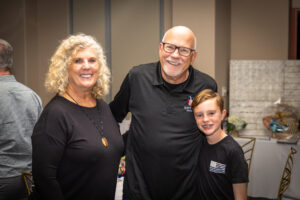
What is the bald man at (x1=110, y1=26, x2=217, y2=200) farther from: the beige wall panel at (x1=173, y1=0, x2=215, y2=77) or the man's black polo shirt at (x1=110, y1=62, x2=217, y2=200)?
the beige wall panel at (x1=173, y1=0, x2=215, y2=77)

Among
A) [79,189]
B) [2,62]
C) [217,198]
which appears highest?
[2,62]

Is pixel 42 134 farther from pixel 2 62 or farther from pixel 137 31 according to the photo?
pixel 137 31

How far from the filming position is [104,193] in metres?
1.51

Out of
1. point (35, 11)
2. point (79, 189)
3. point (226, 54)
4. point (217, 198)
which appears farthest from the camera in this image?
point (35, 11)

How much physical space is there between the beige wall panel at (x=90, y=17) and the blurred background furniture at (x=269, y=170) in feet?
8.93

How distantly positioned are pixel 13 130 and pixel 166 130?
1033 millimetres

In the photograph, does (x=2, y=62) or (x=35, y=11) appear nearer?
(x=2, y=62)

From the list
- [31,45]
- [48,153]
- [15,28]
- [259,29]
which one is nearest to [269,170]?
[259,29]

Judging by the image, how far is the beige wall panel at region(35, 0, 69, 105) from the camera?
496cm

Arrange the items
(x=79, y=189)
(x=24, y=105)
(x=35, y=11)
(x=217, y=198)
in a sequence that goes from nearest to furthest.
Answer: (x=79, y=189) < (x=217, y=198) < (x=24, y=105) < (x=35, y=11)

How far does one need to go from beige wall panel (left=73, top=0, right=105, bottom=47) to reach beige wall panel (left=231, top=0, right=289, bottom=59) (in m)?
1.99

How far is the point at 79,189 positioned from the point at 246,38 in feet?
12.5

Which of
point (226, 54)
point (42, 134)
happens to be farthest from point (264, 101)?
point (42, 134)

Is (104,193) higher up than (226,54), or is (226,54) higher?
(226,54)
